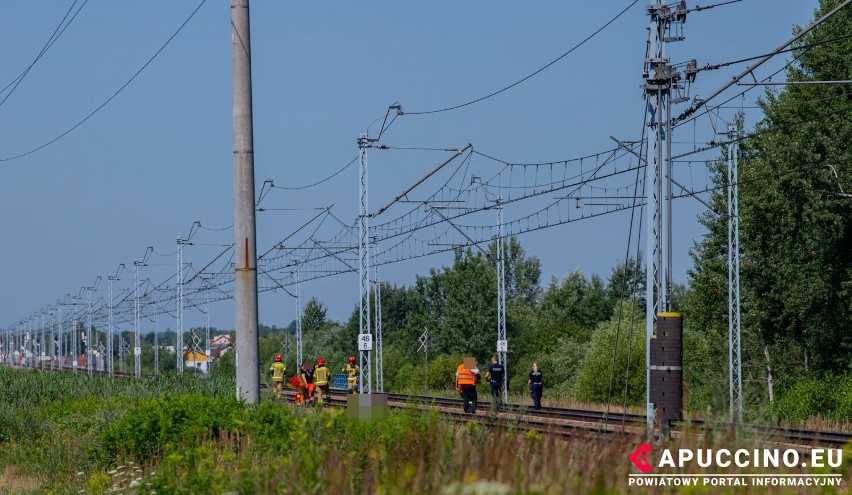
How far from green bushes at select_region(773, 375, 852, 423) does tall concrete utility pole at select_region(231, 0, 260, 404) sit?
94.7ft

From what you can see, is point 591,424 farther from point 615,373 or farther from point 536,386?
point 615,373

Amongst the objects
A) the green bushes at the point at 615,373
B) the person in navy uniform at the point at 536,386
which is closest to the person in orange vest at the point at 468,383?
the person in navy uniform at the point at 536,386

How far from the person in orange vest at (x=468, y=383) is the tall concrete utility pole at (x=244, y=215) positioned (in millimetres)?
16847

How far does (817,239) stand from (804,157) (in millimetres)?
3503

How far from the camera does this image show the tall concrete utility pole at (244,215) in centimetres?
1551

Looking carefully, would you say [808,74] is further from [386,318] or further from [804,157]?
[386,318]

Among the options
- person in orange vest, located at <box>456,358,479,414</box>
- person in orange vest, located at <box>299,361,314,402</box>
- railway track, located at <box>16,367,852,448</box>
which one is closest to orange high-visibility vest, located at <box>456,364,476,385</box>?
person in orange vest, located at <box>456,358,479,414</box>

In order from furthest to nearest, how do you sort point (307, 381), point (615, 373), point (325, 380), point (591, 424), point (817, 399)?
1. point (615, 373)
2. point (817, 399)
3. point (307, 381)
4. point (325, 380)
5. point (591, 424)

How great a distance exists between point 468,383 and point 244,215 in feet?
58.8

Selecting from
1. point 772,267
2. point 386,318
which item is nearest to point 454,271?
point 386,318

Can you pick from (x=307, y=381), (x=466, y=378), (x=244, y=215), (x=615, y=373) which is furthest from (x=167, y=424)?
(x=615, y=373)

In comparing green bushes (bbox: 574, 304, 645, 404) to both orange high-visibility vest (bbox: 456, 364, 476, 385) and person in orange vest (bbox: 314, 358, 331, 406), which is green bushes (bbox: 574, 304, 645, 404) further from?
person in orange vest (bbox: 314, 358, 331, 406)

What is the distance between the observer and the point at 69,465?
17422mm

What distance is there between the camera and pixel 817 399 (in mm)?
44375
